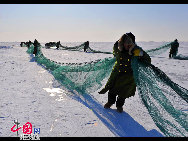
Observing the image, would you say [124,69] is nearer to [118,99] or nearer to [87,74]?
[118,99]

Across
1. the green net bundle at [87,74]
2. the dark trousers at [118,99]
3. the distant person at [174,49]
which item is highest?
the distant person at [174,49]

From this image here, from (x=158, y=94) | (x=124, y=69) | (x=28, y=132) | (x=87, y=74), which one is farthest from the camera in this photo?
(x=87, y=74)

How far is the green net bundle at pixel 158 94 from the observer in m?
2.33

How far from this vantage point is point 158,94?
255cm

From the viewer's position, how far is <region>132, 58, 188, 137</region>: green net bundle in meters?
2.33

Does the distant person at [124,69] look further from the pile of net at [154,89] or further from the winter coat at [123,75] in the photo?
the pile of net at [154,89]

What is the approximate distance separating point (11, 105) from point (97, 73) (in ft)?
5.80

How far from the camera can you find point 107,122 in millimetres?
2664

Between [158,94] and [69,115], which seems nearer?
[158,94]

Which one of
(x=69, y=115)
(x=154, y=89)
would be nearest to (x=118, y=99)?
(x=154, y=89)

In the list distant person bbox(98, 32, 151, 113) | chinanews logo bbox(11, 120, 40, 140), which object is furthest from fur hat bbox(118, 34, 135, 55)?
chinanews logo bbox(11, 120, 40, 140)

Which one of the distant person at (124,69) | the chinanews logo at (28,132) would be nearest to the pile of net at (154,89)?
the distant person at (124,69)
